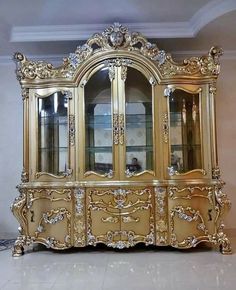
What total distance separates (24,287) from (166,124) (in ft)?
6.59

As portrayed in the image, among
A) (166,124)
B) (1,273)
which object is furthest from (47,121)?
(1,273)

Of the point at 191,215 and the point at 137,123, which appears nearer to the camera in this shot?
the point at 191,215

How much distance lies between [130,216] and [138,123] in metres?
0.98

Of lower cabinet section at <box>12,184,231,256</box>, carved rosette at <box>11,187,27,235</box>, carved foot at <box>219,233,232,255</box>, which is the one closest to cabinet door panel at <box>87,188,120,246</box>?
lower cabinet section at <box>12,184,231,256</box>

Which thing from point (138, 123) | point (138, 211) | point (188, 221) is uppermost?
point (138, 123)

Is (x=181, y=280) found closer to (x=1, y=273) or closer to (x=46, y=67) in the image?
(x=1, y=273)

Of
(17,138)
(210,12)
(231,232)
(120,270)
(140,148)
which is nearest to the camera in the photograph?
(120,270)

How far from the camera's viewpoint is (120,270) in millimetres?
2973

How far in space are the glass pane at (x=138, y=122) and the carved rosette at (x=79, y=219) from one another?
568 millimetres

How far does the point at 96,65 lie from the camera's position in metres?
3.54

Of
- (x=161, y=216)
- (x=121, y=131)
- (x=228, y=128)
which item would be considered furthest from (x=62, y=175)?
(x=228, y=128)

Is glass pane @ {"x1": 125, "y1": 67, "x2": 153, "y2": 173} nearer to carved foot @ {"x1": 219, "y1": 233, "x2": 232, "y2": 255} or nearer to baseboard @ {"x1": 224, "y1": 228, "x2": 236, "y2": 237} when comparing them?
carved foot @ {"x1": 219, "y1": 233, "x2": 232, "y2": 255}

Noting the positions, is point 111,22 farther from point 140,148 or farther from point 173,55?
point 140,148

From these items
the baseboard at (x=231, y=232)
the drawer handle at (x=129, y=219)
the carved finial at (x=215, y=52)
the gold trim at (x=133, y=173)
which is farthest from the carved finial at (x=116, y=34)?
the baseboard at (x=231, y=232)
